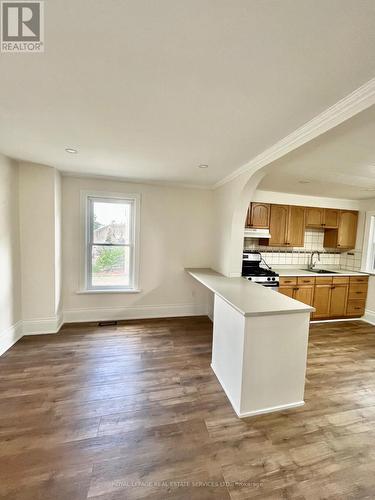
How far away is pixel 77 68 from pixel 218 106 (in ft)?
2.89

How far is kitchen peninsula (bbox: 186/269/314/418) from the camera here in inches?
72.9

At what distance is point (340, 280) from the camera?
4133 millimetres

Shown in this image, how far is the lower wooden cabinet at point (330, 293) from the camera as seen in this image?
391 centimetres

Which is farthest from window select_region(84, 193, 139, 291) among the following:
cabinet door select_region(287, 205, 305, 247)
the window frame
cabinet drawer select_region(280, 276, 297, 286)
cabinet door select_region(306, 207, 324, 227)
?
cabinet door select_region(306, 207, 324, 227)

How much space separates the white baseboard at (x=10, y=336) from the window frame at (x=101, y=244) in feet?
3.06

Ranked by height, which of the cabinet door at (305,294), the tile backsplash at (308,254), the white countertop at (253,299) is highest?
the tile backsplash at (308,254)

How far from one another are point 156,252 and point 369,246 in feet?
14.1

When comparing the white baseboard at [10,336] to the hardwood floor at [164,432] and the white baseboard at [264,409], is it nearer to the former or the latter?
the hardwood floor at [164,432]

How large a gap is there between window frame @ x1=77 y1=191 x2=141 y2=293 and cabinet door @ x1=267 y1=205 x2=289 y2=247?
2.51 meters

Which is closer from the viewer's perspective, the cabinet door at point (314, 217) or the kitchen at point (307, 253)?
the kitchen at point (307, 253)

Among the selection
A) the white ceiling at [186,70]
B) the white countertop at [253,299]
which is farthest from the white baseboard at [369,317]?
the white ceiling at [186,70]

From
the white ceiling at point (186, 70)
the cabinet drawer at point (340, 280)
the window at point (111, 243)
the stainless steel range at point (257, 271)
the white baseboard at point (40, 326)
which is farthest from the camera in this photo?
the cabinet drawer at point (340, 280)

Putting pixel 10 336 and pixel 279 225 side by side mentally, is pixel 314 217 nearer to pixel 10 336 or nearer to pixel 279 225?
pixel 279 225

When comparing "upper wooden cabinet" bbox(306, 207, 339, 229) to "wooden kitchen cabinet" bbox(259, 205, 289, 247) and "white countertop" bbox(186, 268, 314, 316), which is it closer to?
"wooden kitchen cabinet" bbox(259, 205, 289, 247)
